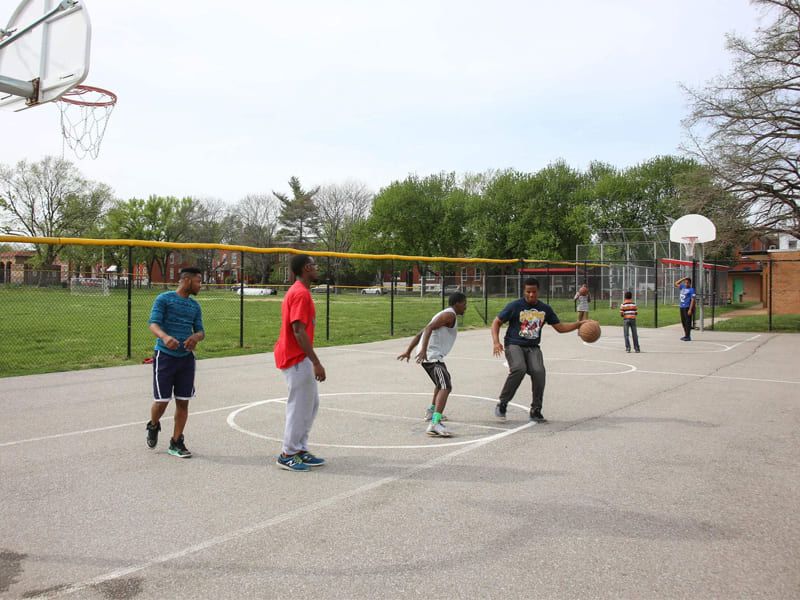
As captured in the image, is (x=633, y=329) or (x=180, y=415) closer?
(x=180, y=415)

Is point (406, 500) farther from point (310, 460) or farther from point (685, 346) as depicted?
point (685, 346)

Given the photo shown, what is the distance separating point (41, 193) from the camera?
5972 centimetres

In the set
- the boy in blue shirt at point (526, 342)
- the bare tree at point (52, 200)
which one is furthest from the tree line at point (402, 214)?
the boy in blue shirt at point (526, 342)

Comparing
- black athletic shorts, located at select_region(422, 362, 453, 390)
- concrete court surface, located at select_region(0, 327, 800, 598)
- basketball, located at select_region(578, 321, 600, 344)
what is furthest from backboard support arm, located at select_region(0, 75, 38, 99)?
basketball, located at select_region(578, 321, 600, 344)

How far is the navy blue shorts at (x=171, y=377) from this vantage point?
6391mm

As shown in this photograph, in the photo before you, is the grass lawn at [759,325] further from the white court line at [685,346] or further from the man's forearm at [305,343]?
the man's forearm at [305,343]

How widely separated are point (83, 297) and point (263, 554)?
61.6 feet

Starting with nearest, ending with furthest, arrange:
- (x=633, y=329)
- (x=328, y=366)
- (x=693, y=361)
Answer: (x=328, y=366)
(x=693, y=361)
(x=633, y=329)

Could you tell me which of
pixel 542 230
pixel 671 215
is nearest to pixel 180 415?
pixel 671 215

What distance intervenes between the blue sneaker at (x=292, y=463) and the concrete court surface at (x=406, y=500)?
88 mm

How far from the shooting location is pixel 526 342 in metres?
8.48

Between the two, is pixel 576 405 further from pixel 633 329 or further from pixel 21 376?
pixel 21 376

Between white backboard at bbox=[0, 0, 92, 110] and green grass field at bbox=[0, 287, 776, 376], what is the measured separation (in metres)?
7.09

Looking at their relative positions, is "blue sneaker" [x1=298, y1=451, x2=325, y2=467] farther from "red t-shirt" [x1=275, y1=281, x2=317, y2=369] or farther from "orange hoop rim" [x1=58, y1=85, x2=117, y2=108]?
"orange hoop rim" [x1=58, y1=85, x2=117, y2=108]
